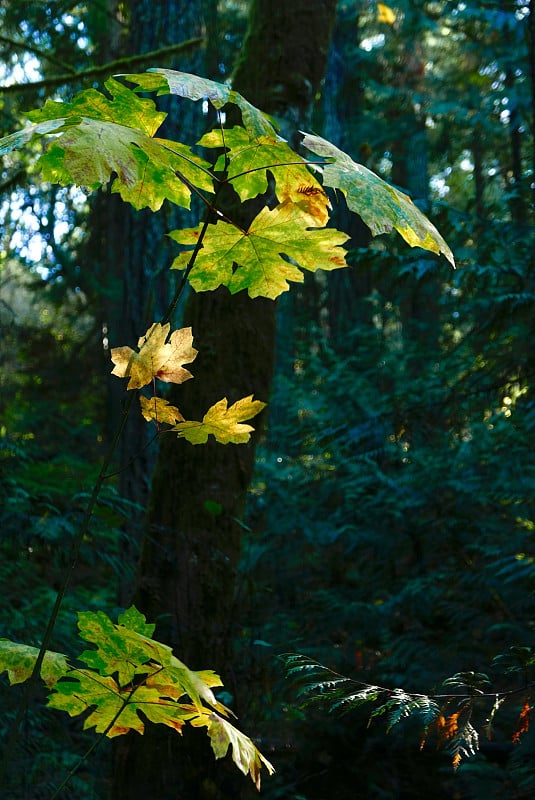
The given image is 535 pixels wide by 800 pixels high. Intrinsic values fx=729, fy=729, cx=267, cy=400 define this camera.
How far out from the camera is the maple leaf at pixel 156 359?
1075 millimetres

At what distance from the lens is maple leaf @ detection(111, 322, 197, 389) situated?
1.08 meters

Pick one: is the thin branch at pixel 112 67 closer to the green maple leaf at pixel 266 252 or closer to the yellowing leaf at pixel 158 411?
the green maple leaf at pixel 266 252

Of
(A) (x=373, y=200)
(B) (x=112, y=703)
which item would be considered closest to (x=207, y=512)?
(B) (x=112, y=703)

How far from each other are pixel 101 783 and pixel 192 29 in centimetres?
477

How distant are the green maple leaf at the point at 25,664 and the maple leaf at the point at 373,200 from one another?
85 centimetres

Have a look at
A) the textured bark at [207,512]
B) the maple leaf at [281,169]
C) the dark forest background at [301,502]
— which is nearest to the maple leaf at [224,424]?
the dark forest background at [301,502]

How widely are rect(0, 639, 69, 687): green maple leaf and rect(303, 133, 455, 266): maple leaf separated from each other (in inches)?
33.4

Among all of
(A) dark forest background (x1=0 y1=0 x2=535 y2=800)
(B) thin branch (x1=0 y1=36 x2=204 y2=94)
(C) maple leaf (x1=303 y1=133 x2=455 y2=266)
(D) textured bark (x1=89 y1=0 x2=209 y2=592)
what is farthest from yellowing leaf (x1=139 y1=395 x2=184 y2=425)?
(B) thin branch (x1=0 y1=36 x2=204 y2=94)

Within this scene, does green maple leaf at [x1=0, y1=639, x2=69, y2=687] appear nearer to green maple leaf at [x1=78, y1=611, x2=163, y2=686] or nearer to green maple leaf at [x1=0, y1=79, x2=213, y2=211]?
green maple leaf at [x1=78, y1=611, x2=163, y2=686]

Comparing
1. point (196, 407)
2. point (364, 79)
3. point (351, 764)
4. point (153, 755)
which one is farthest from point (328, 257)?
point (364, 79)

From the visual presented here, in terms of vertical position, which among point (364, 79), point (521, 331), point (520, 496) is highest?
point (364, 79)

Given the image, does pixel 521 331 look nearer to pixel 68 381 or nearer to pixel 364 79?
pixel 68 381

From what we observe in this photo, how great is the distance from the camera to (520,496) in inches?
161

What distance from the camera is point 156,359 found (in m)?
1.08
